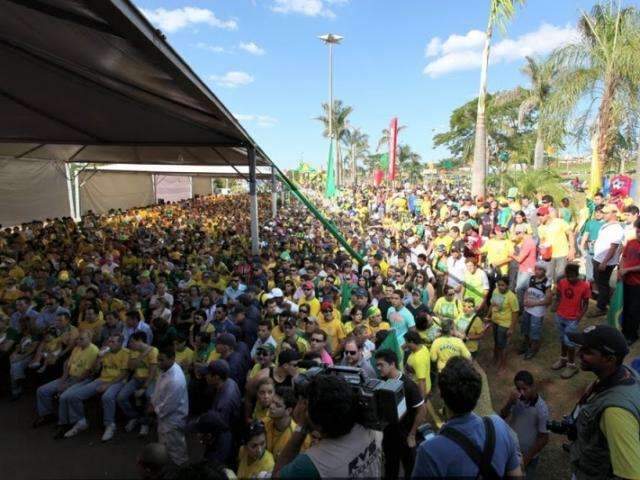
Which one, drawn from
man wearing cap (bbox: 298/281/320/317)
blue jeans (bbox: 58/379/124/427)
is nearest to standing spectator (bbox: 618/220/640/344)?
man wearing cap (bbox: 298/281/320/317)

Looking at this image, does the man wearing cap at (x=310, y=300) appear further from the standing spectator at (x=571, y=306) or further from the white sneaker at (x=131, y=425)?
the standing spectator at (x=571, y=306)

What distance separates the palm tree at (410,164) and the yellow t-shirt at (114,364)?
181ft

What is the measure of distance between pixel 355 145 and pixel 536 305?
61906mm

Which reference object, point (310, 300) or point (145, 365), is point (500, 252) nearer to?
point (310, 300)

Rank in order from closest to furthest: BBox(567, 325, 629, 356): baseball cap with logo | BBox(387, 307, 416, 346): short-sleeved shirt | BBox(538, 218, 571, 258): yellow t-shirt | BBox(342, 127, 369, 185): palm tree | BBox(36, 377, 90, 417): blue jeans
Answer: BBox(567, 325, 629, 356): baseball cap with logo
BBox(36, 377, 90, 417): blue jeans
BBox(387, 307, 416, 346): short-sleeved shirt
BBox(538, 218, 571, 258): yellow t-shirt
BBox(342, 127, 369, 185): palm tree

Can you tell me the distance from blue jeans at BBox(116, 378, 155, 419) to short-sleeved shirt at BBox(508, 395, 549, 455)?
4138 mm

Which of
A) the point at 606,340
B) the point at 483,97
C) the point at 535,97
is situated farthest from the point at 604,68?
the point at 535,97

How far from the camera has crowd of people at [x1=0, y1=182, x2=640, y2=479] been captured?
6.47 feet

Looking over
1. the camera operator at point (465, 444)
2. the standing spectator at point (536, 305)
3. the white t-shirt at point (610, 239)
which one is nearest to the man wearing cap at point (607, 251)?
the white t-shirt at point (610, 239)

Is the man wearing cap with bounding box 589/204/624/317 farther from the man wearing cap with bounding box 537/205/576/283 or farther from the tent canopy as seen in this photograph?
the tent canopy

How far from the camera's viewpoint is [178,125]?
339 inches

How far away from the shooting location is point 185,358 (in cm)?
535

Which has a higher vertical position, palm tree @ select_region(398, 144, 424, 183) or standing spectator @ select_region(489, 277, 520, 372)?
palm tree @ select_region(398, 144, 424, 183)

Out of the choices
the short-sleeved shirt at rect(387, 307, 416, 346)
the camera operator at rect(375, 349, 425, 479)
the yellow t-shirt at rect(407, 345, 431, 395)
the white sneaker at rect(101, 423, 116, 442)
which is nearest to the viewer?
the camera operator at rect(375, 349, 425, 479)
